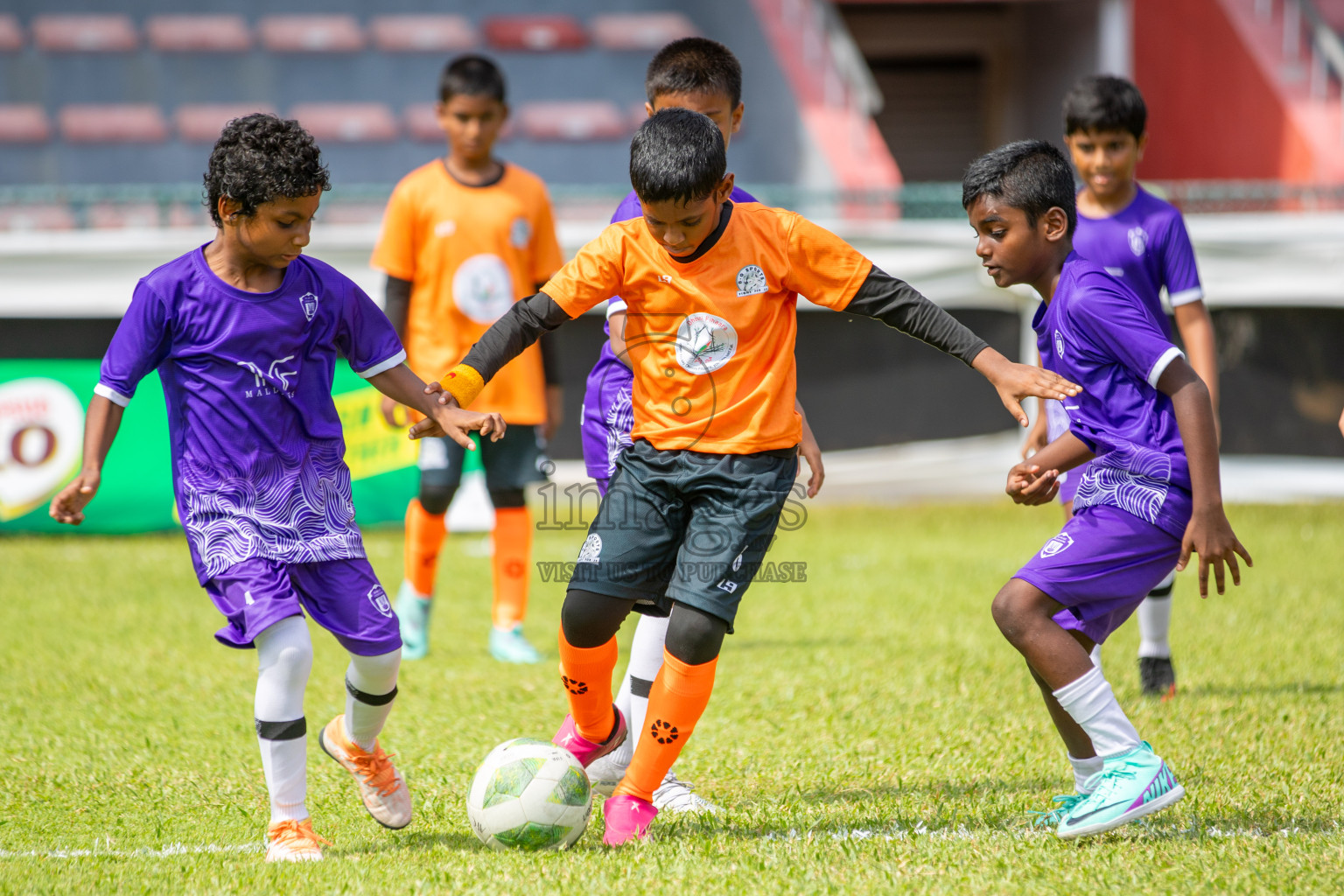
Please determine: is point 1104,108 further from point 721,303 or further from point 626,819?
point 626,819

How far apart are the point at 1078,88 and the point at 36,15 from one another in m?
13.7

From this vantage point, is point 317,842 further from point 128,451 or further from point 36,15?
point 36,15

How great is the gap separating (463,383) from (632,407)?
53cm

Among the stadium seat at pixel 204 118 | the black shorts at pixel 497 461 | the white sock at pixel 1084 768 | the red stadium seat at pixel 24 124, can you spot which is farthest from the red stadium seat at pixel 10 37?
the white sock at pixel 1084 768

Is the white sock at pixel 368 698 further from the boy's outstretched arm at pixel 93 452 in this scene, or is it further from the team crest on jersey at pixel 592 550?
the boy's outstretched arm at pixel 93 452

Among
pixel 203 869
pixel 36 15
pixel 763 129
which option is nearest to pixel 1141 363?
pixel 203 869

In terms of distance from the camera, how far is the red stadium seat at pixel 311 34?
48.9 feet

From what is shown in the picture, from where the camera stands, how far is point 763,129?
47.8 ft

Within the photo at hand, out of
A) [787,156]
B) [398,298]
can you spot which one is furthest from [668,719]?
[787,156]

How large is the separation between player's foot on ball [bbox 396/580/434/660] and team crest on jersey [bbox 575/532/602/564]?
→ 8.13ft

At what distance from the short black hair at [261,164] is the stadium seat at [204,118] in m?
11.8

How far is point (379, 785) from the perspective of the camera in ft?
10.8

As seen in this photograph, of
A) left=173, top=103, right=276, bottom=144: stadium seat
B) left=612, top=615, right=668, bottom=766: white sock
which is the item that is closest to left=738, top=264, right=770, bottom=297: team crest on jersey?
left=612, top=615, right=668, bottom=766: white sock

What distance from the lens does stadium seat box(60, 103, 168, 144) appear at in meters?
13.8
